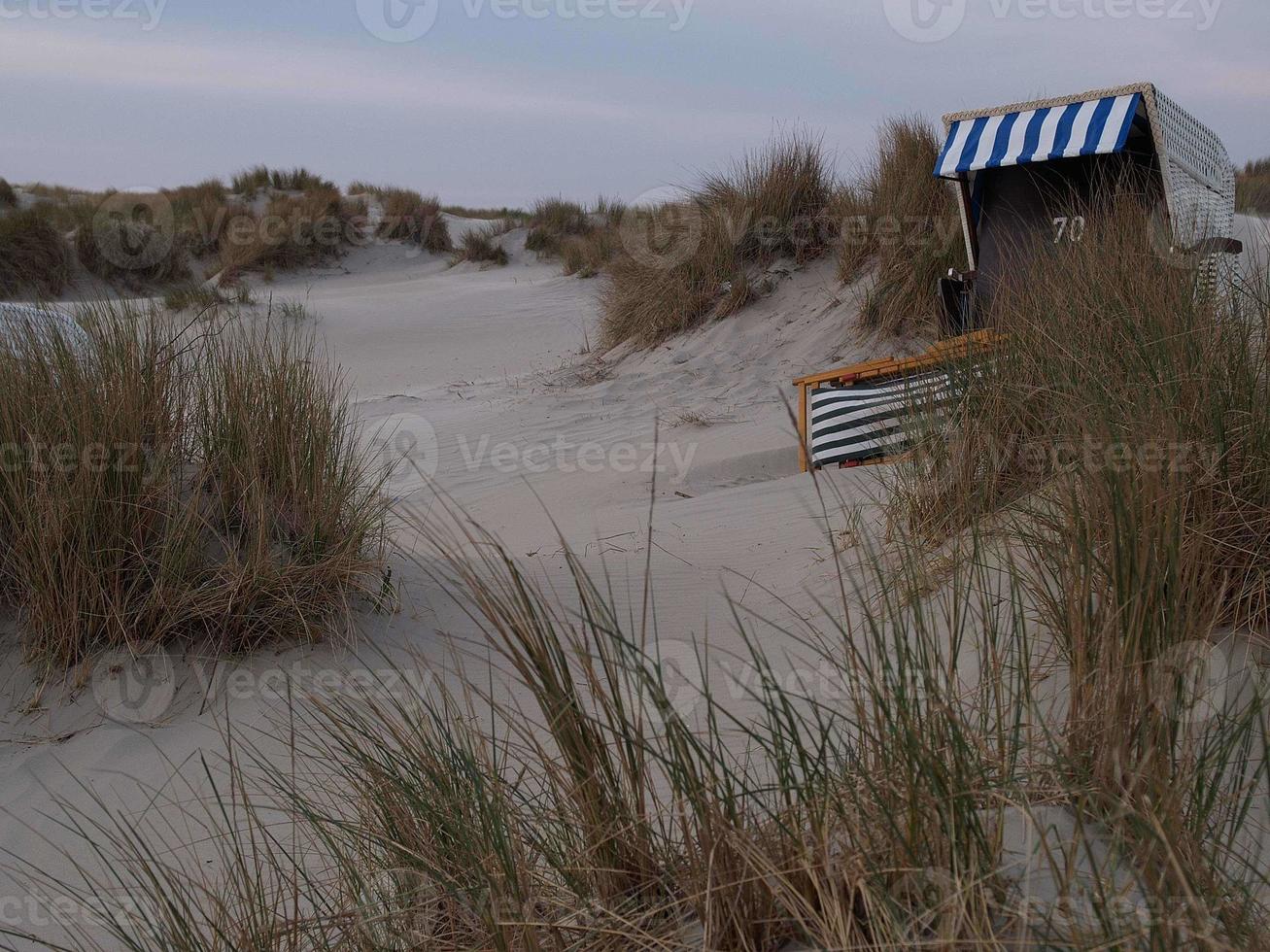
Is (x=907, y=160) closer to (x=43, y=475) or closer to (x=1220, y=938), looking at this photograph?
(x=43, y=475)

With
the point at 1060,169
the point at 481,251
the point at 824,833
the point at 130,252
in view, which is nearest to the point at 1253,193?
the point at 1060,169

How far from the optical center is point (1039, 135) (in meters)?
6.39

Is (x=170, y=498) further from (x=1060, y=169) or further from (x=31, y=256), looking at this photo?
(x=31, y=256)

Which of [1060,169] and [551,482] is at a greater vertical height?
[1060,169]

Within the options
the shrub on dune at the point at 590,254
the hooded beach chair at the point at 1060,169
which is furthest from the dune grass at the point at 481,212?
the hooded beach chair at the point at 1060,169

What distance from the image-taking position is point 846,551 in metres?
3.70

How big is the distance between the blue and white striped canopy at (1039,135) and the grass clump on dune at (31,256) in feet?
39.0

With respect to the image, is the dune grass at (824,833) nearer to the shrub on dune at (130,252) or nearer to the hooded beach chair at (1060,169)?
the hooded beach chair at (1060,169)

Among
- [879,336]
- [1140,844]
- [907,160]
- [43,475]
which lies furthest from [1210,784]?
[907,160]

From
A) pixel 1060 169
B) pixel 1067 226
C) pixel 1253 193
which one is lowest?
pixel 1067 226

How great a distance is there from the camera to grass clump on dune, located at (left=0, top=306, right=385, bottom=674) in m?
2.98

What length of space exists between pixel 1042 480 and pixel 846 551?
92 cm

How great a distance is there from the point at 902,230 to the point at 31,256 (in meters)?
11.9

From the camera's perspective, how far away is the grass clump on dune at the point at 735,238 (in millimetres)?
8930
